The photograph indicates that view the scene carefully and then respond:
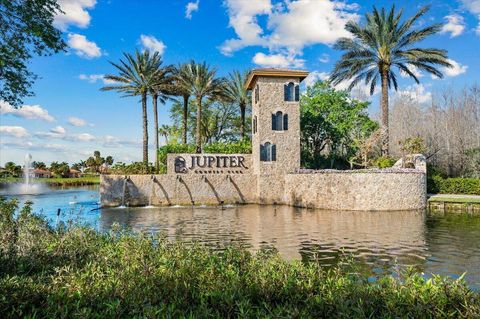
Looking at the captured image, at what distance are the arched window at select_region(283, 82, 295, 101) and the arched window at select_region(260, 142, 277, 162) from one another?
167 inches

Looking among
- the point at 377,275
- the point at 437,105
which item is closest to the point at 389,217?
the point at 377,275

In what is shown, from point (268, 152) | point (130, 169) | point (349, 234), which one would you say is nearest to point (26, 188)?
point (130, 169)

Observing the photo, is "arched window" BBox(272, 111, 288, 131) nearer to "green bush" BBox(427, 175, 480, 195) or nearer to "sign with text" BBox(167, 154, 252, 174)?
"sign with text" BBox(167, 154, 252, 174)

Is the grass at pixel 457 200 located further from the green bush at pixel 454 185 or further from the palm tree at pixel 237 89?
the palm tree at pixel 237 89

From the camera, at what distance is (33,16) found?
1465 cm

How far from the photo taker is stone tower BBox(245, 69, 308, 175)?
30.5m

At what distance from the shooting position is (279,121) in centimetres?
3102

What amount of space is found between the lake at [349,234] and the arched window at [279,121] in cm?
933

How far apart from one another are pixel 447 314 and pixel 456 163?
4277 centimetres

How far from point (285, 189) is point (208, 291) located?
2604 centimetres

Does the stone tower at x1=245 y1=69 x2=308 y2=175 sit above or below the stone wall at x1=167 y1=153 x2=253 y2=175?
above

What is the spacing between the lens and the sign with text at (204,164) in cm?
3066

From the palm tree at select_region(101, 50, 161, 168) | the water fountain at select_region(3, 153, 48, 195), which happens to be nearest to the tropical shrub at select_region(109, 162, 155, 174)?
the palm tree at select_region(101, 50, 161, 168)

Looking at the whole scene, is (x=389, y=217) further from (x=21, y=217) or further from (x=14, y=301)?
(x=14, y=301)
